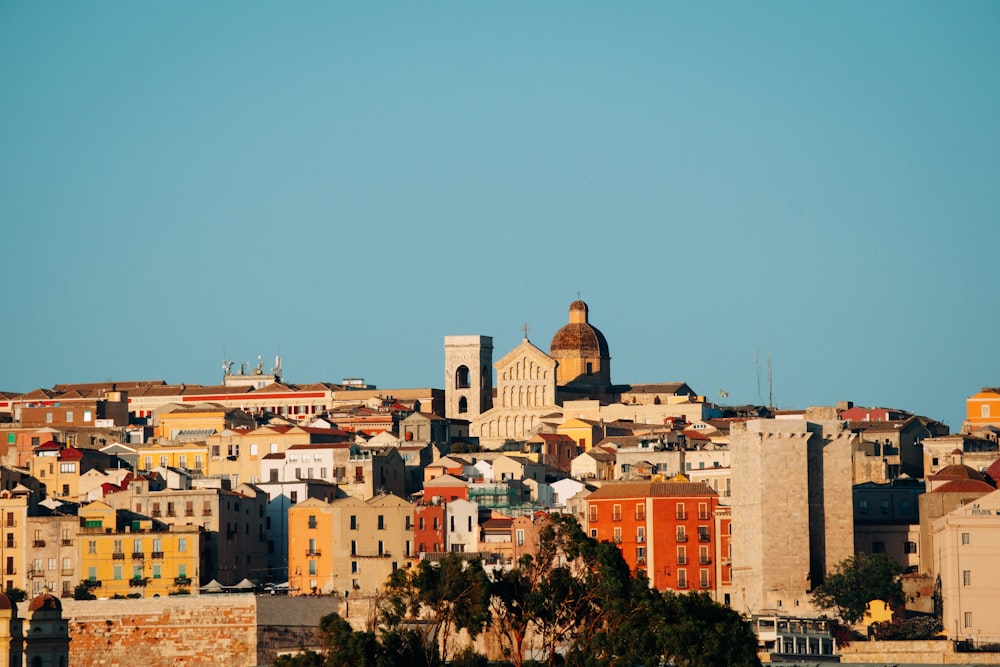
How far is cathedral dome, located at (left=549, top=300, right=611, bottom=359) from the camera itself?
16662 centimetres

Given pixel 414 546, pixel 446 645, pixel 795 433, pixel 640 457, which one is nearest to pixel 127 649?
pixel 446 645

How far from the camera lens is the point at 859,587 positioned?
95438mm

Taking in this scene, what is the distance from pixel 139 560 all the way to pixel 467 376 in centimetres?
6075

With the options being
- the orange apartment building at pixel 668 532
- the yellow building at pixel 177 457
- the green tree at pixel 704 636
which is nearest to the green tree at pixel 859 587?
the orange apartment building at pixel 668 532

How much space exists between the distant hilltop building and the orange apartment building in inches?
1552

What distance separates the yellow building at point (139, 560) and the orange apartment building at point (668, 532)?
50.2ft

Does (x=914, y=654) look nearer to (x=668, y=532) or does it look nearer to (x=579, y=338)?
(x=668, y=532)

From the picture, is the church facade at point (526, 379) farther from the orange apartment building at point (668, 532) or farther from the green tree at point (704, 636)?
the green tree at point (704, 636)

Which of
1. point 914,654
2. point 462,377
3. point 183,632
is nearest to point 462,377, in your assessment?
point 462,377

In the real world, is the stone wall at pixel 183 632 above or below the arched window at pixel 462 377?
below

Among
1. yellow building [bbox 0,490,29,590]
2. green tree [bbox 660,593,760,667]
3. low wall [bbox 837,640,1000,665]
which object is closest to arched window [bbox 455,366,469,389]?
yellow building [bbox 0,490,29,590]

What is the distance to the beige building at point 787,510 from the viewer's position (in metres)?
97.5

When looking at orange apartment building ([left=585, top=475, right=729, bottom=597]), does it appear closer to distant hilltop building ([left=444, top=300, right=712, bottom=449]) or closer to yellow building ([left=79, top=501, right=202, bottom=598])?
yellow building ([left=79, top=501, right=202, bottom=598])

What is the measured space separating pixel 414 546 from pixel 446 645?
77.6ft
